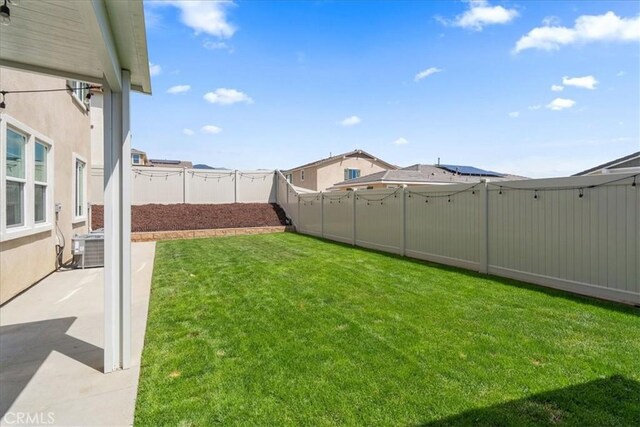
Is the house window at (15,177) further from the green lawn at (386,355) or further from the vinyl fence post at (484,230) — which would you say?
the vinyl fence post at (484,230)

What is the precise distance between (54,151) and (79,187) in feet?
9.74

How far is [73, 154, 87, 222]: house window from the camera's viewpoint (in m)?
9.42

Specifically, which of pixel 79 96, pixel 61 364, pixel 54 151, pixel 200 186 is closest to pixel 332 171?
pixel 200 186

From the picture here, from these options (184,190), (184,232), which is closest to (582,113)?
(184,232)

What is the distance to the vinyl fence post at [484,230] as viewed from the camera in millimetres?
7164

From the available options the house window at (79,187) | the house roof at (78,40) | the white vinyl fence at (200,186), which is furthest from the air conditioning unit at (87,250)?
the white vinyl fence at (200,186)

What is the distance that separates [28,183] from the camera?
6.21 metres

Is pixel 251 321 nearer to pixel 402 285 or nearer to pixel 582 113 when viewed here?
pixel 402 285

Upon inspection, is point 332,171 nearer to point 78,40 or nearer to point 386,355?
point 386,355

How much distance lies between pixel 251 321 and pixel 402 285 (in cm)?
299

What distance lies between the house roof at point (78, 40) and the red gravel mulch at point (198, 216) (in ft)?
40.8

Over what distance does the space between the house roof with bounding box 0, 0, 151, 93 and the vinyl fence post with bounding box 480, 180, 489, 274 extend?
6.51 m

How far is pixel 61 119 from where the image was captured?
797 cm

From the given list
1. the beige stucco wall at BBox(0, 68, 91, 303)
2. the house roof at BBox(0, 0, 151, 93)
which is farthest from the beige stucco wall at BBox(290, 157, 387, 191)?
the house roof at BBox(0, 0, 151, 93)
